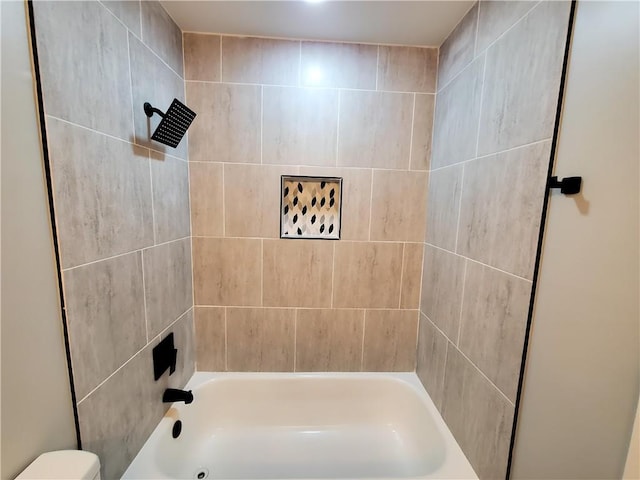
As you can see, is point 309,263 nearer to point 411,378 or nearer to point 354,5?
point 411,378

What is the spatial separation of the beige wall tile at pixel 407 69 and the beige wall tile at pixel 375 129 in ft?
0.18

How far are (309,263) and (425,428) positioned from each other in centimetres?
103

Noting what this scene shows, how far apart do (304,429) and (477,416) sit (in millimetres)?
1003

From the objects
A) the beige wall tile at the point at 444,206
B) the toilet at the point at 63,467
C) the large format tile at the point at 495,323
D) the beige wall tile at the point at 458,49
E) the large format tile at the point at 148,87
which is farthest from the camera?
the beige wall tile at the point at 444,206

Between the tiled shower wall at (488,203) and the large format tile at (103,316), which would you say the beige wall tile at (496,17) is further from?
the large format tile at (103,316)

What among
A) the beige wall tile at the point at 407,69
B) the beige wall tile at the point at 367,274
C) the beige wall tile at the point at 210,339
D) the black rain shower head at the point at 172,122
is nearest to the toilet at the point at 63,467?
the beige wall tile at the point at 210,339

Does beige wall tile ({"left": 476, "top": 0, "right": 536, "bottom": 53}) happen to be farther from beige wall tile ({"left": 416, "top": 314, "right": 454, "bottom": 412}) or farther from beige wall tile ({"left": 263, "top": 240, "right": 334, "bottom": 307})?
beige wall tile ({"left": 416, "top": 314, "right": 454, "bottom": 412})

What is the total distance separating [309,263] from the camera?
62.9 inches

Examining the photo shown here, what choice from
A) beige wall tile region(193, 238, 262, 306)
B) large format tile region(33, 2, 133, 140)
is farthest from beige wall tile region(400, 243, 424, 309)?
large format tile region(33, 2, 133, 140)

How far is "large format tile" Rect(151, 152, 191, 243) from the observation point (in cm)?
120

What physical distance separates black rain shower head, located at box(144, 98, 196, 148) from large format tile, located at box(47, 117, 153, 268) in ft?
0.31

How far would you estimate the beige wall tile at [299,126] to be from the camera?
4.83 ft

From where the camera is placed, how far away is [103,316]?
0.90 metres

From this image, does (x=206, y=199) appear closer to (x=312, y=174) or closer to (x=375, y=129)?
(x=312, y=174)
